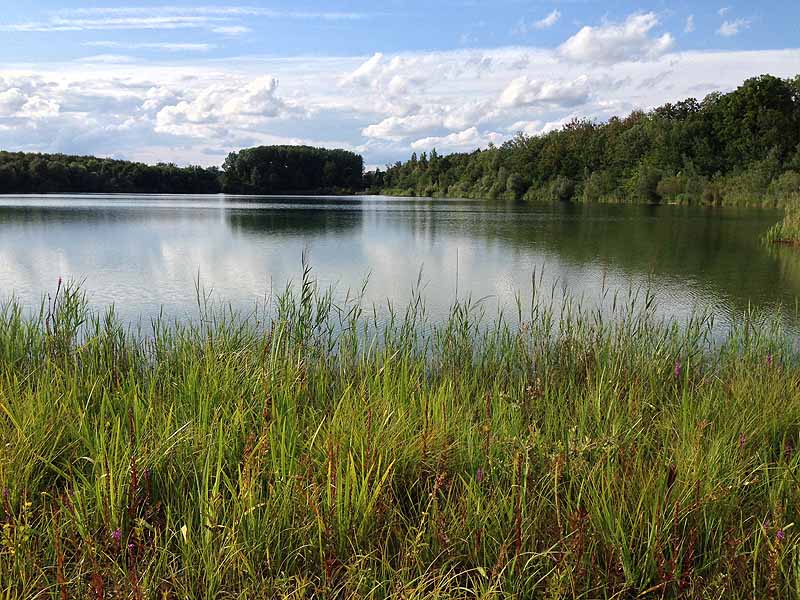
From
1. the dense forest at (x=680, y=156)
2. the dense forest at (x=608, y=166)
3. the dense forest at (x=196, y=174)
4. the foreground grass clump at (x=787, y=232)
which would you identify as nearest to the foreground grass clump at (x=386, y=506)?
the foreground grass clump at (x=787, y=232)

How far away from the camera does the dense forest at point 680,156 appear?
38875 millimetres

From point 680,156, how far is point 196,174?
52985 mm

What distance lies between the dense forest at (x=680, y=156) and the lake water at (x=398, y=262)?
19000mm

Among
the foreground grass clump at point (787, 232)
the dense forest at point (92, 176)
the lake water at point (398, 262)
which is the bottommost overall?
the lake water at point (398, 262)

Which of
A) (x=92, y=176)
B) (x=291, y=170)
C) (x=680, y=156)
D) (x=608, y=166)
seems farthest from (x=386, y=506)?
(x=291, y=170)

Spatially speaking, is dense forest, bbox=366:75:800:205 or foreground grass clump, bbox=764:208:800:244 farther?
dense forest, bbox=366:75:800:205

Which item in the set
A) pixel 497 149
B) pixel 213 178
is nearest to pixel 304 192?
pixel 213 178

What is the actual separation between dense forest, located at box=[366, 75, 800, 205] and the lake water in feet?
62.3

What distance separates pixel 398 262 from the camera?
43.0 ft

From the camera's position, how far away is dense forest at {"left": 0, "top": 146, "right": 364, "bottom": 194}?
5900cm

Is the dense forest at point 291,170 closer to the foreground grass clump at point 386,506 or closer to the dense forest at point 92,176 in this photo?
the dense forest at point 92,176

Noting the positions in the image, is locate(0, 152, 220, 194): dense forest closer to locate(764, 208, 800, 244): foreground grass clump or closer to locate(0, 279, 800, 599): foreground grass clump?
locate(764, 208, 800, 244): foreground grass clump

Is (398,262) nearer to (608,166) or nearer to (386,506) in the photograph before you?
(386,506)

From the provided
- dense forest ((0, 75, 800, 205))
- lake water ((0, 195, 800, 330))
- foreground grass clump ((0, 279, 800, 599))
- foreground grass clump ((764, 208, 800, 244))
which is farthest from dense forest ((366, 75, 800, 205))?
foreground grass clump ((0, 279, 800, 599))
